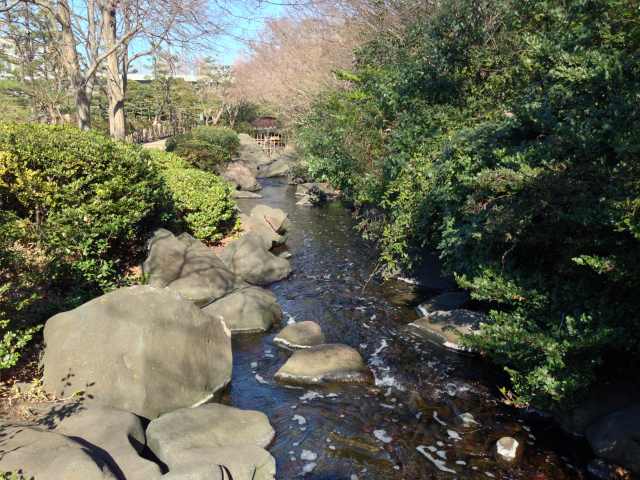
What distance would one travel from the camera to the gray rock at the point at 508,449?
5304 millimetres

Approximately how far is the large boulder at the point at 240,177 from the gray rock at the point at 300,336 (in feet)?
56.1

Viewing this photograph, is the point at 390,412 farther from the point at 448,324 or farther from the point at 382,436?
the point at 448,324

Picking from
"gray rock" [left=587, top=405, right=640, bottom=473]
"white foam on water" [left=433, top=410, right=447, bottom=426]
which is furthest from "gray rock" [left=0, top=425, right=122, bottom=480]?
"gray rock" [left=587, top=405, right=640, bottom=473]

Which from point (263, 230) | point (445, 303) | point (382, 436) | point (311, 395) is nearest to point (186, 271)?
point (263, 230)

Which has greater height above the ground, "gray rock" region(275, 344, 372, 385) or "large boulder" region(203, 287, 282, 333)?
"large boulder" region(203, 287, 282, 333)

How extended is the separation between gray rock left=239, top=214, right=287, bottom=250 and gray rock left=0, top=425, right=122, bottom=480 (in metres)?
9.61

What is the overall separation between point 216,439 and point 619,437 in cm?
436

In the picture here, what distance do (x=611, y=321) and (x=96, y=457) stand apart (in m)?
5.14

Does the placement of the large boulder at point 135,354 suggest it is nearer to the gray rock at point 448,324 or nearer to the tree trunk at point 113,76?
the gray rock at point 448,324

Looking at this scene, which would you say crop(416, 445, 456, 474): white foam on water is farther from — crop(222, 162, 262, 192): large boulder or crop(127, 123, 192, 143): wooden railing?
crop(127, 123, 192, 143): wooden railing

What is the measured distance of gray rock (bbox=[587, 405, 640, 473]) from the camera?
4.99 meters

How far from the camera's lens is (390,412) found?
20.4 ft

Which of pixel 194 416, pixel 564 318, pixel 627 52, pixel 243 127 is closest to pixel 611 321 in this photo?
pixel 564 318

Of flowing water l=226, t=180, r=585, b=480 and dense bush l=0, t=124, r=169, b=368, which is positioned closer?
flowing water l=226, t=180, r=585, b=480
